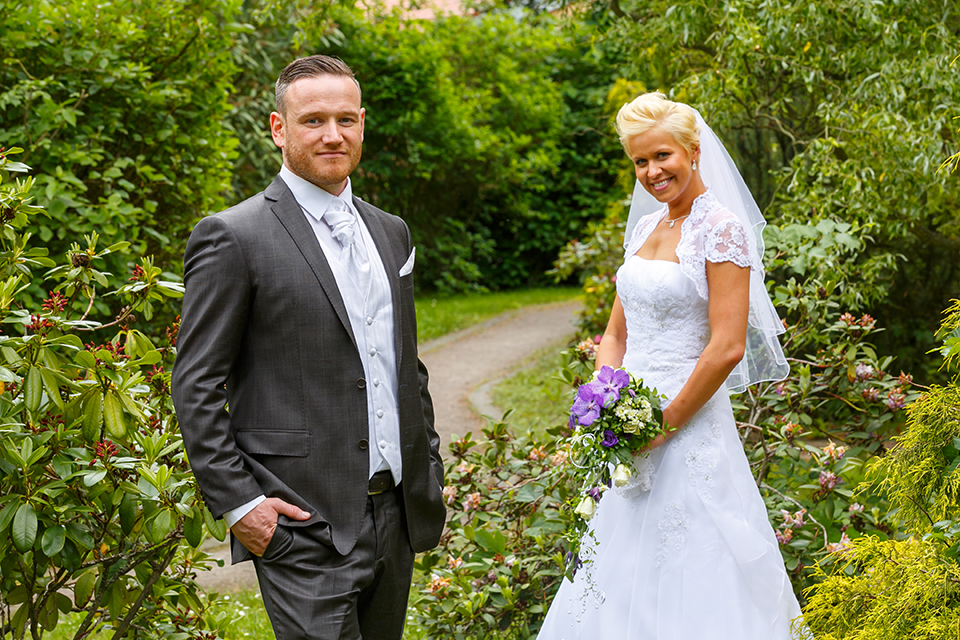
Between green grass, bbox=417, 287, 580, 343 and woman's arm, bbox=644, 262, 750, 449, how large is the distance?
292 inches

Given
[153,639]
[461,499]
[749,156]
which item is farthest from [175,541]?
[749,156]

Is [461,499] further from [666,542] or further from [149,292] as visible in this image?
[149,292]

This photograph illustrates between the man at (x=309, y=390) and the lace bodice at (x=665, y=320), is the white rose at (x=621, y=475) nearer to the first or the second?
the lace bodice at (x=665, y=320)

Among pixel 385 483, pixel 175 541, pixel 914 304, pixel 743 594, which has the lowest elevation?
pixel 914 304

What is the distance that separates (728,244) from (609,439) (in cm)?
65

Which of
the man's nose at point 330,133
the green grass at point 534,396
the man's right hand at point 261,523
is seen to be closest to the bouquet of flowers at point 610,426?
the man's right hand at point 261,523

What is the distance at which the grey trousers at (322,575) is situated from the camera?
217 cm

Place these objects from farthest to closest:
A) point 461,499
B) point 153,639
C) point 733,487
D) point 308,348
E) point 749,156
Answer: point 749,156 < point 461,499 < point 153,639 < point 733,487 < point 308,348

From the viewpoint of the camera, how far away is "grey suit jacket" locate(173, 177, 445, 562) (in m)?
2.13

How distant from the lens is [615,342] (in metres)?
3.05

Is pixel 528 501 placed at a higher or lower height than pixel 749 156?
lower

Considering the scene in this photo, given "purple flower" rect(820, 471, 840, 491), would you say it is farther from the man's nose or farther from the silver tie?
the man's nose

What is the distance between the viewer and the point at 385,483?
7.78ft

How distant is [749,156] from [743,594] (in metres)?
4.66
